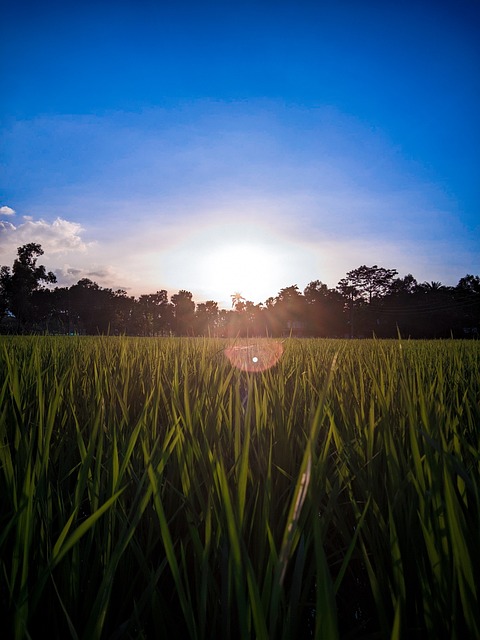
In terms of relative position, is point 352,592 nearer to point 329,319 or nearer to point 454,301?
point 454,301

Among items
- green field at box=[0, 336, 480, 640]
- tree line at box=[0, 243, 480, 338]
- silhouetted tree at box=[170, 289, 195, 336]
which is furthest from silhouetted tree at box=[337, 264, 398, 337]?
green field at box=[0, 336, 480, 640]

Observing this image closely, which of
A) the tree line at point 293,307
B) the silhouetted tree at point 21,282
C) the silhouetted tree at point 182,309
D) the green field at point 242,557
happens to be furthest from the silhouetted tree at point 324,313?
the green field at point 242,557

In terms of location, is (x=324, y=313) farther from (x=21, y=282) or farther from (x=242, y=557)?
(x=242, y=557)

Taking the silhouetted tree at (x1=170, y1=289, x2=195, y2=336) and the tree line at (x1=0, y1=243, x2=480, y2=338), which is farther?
the silhouetted tree at (x1=170, y1=289, x2=195, y2=336)

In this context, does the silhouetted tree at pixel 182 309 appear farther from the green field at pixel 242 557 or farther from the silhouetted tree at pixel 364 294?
the green field at pixel 242 557

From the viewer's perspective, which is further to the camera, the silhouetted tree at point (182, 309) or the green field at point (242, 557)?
the silhouetted tree at point (182, 309)

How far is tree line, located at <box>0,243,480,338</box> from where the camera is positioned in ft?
157

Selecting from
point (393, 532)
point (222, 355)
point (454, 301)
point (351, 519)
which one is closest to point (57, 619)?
point (393, 532)

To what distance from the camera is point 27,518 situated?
1.65 feet

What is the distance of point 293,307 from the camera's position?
71.0 meters

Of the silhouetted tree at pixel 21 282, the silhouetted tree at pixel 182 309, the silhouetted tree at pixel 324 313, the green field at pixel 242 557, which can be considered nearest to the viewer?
the green field at pixel 242 557

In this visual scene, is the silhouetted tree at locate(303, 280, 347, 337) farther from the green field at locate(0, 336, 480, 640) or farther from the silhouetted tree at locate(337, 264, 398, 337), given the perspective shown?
the green field at locate(0, 336, 480, 640)

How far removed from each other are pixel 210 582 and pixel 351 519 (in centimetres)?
45

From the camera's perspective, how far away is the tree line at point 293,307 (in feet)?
157
